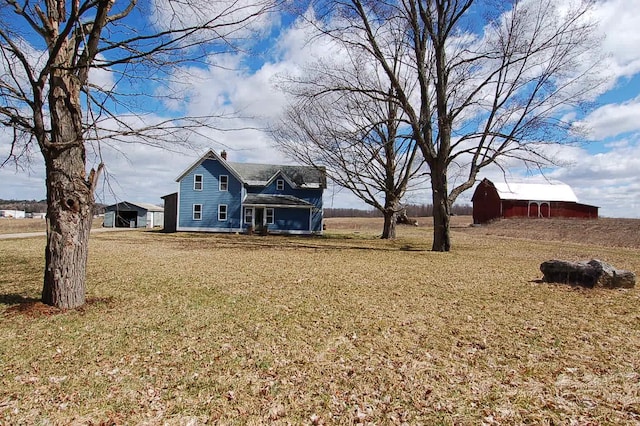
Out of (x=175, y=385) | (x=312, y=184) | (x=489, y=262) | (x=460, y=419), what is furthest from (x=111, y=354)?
(x=312, y=184)

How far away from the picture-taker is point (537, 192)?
44.4m

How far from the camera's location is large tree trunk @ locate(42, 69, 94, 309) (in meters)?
5.34

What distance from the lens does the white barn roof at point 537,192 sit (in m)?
43.5

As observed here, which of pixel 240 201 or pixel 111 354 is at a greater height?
pixel 240 201

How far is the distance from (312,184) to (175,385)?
28.1 m

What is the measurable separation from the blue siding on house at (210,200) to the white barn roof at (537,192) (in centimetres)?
3082

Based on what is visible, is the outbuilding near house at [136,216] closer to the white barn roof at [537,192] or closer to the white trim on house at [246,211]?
the white trim on house at [246,211]

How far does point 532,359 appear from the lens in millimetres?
4191

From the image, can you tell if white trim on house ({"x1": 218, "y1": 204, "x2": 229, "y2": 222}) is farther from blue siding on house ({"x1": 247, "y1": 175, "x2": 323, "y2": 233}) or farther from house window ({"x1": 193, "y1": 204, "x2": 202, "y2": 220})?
blue siding on house ({"x1": 247, "y1": 175, "x2": 323, "y2": 233})

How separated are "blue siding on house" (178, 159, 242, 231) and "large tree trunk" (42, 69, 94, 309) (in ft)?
→ 78.2

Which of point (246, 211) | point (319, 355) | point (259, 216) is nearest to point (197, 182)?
point (246, 211)

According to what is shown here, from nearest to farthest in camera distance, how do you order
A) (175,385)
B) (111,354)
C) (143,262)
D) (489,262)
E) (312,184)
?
(175,385) < (111,354) < (143,262) < (489,262) < (312,184)

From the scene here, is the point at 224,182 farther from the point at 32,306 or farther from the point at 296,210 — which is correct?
the point at 32,306

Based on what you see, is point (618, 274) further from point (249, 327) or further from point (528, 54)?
point (528, 54)
